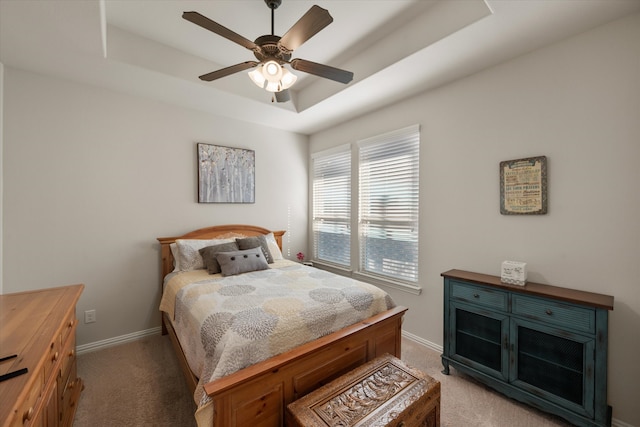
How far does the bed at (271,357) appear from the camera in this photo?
1.33 meters

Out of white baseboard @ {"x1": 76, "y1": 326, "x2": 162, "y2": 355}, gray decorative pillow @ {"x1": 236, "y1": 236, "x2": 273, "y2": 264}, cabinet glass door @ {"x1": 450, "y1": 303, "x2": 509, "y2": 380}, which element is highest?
gray decorative pillow @ {"x1": 236, "y1": 236, "x2": 273, "y2": 264}

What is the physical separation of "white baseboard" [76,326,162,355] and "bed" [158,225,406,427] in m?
0.71

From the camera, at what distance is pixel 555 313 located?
5.79 ft

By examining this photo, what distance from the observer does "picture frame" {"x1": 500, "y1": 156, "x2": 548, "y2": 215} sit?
2.02m

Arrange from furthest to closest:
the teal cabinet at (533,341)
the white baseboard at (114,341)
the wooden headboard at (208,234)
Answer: the wooden headboard at (208,234) → the white baseboard at (114,341) → the teal cabinet at (533,341)

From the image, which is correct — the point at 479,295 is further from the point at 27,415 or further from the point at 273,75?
the point at 27,415

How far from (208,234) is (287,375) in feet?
7.34

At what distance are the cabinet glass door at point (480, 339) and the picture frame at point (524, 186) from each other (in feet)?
2.79

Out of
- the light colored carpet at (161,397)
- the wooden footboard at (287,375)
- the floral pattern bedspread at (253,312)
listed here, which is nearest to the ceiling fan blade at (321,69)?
the floral pattern bedspread at (253,312)

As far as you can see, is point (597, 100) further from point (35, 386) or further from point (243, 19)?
point (35, 386)

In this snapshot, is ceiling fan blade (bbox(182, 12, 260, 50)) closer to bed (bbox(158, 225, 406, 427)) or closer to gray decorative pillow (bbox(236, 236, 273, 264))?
bed (bbox(158, 225, 406, 427))

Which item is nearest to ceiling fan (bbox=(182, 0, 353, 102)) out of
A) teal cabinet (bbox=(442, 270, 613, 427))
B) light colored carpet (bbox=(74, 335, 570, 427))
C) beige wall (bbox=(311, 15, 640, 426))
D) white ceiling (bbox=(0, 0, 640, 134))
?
white ceiling (bbox=(0, 0, 640, 134))

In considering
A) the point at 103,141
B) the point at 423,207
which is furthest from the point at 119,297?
the point at 423,207

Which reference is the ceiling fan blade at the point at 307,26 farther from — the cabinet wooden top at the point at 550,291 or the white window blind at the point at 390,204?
the cabinet wooden top at the point at 550,291
